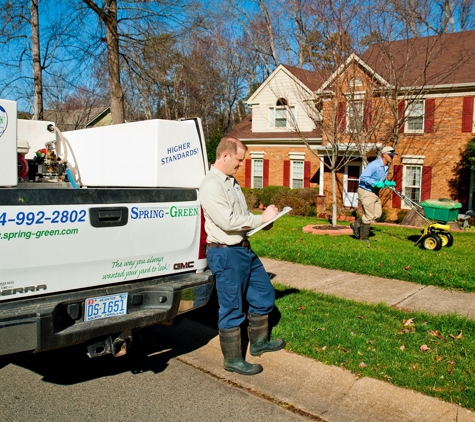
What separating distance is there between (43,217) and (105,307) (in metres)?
0.84

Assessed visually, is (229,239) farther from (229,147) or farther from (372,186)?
(372,186)

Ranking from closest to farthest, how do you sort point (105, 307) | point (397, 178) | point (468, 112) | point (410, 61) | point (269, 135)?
point (105, 307) → point (410, 61) → point (468, 112) → point (397, 178) → point (269, 135)

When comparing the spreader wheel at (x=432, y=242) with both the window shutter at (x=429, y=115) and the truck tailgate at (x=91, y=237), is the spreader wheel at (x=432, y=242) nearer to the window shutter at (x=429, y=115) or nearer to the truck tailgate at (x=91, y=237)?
the truck tailgate at (x=91, y=237)

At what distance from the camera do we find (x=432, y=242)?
917cm

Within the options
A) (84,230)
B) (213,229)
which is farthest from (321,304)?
(84,230)

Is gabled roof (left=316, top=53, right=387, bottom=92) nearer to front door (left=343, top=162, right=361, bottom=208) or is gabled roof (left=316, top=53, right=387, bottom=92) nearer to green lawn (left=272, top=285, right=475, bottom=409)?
green lawn (left=272, top=285, right=475, bottom=409)

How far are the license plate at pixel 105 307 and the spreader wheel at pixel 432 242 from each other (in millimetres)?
6601

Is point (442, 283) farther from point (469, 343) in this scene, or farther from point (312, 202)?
point (312, 202)

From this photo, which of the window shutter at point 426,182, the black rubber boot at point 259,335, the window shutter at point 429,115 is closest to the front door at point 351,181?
the window shutter at point 426,182

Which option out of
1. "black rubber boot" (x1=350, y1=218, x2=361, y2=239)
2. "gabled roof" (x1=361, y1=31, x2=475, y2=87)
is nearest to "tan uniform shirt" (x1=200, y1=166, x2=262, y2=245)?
"black rubber boot" (x1=350, y1=218, x2=361, y2=239)

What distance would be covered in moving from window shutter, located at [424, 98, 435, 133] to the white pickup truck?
16013mm

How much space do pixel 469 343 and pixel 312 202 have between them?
1749cm

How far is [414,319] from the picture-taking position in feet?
18.2

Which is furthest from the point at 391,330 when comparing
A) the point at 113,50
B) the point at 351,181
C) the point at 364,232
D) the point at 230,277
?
the point at 351,181
